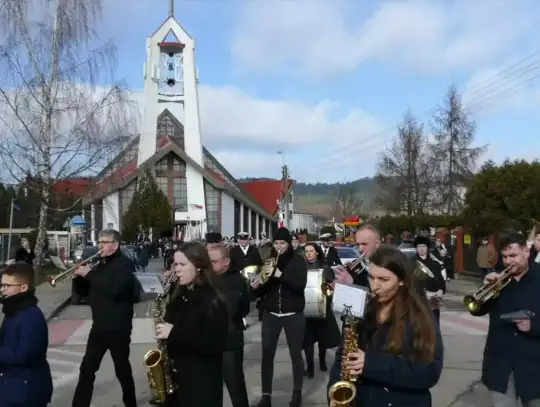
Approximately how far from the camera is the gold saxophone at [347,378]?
11.0 ft

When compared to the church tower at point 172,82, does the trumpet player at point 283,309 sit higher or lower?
lower

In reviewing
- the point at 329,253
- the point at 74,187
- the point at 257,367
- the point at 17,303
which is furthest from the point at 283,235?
the point at 74,187

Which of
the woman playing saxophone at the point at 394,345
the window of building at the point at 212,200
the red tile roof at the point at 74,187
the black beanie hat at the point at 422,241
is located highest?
the window of building at the point at 212,200

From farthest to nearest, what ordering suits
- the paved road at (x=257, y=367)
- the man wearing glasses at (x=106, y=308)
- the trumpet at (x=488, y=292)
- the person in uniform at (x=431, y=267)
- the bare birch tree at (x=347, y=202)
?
the bare birch tree at (x=347, y=202), the person in uniform at (x=431, y=267), the paved road at (x=257, y=367), the man wearing glasses at (x=106, y=308), the trumpet at (x=488, y=292)

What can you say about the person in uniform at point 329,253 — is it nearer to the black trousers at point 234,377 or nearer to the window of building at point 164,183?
the black trousers at point 234,377

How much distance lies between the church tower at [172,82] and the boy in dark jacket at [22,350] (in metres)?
56.6

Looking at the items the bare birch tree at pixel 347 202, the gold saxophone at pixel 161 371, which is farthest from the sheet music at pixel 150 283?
the bare birch tree at pixel 347 202

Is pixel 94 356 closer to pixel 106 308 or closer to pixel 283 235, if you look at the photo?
pixel 106 308

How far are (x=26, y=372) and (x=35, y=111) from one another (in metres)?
19.4

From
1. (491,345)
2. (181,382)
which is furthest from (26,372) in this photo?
(491,345)

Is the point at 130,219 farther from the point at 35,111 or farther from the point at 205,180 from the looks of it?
the point at 35,111

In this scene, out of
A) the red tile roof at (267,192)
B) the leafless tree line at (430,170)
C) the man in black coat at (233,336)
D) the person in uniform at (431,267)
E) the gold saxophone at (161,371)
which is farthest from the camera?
the red tile roof at (267,192)

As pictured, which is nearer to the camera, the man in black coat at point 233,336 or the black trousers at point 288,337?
the man in black coat at point 233,336

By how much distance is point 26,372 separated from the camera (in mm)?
4879
